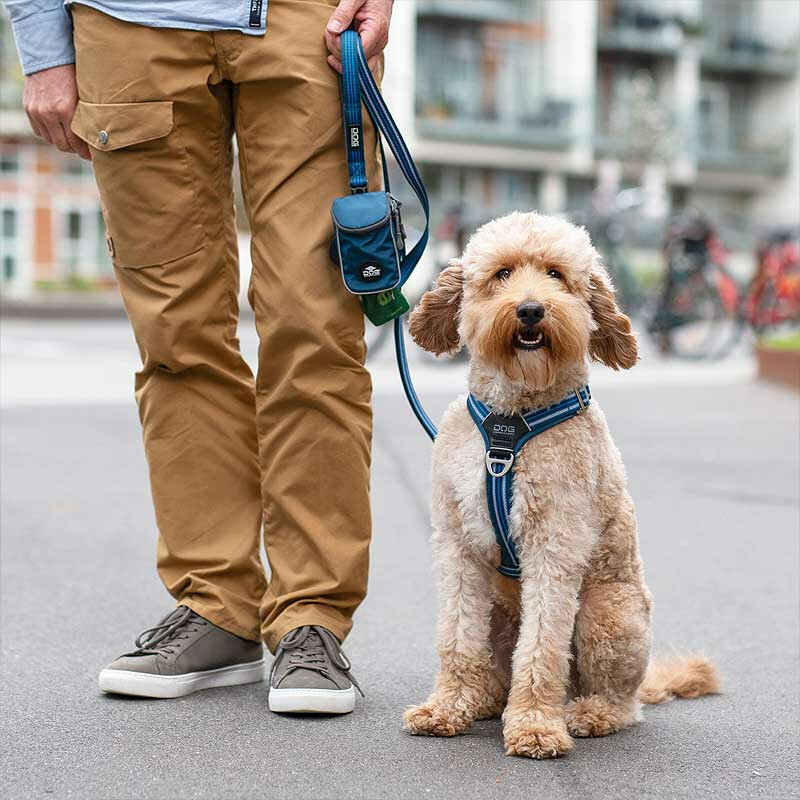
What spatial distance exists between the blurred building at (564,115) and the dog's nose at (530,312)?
32495 millimetres

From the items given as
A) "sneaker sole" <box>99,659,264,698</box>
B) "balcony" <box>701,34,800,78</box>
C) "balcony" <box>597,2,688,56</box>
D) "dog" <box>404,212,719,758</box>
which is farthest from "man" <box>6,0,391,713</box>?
"balcony" <box>701,34,800,78</box>

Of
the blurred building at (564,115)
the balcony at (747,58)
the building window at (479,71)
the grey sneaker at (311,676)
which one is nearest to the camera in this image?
the grey sneaker at (311,676)

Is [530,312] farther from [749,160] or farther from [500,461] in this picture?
[749,160]

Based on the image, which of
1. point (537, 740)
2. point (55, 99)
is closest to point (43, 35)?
point (55, 99)

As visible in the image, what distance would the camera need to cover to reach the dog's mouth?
2.81 metres

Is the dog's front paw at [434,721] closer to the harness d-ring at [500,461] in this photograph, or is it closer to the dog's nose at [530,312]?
the harness d-ring at [500,461]

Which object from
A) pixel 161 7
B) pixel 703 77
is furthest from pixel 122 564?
pixel 703 77

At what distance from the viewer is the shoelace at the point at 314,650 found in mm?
3107

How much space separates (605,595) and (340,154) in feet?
3.94

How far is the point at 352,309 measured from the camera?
10.5 ft

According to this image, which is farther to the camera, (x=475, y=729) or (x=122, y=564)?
(x=122, y=564)

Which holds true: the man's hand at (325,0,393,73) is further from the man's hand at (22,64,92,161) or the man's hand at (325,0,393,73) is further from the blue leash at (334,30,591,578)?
the man's hand at (22,64,92,161)

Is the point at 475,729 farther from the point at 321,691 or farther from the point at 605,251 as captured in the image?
the point at 605,251

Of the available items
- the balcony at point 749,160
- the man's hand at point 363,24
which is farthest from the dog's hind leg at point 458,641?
the balcony at point 749,160
